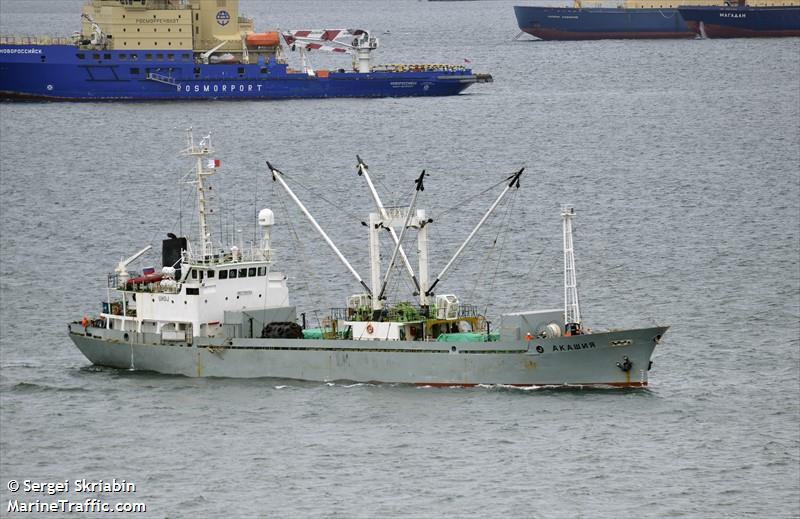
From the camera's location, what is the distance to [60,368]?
73.3m

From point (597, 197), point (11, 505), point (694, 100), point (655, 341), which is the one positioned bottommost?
point (11, 505)

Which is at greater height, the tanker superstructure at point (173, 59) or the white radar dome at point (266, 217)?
the tanker superstructure at point (173, 59)

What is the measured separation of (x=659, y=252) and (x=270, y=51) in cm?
9567

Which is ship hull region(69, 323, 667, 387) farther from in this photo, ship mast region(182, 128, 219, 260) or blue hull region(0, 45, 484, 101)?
blue hull region(0, 45, 484, 101)

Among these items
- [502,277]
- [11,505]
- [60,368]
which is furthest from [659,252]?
[11,505]

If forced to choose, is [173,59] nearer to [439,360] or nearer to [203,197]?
[203,197]

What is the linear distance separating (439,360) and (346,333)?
15.1ft

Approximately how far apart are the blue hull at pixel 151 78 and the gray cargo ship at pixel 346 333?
109m

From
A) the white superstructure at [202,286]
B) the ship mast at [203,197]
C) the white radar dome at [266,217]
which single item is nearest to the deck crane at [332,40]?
the ship mast at [203,197]

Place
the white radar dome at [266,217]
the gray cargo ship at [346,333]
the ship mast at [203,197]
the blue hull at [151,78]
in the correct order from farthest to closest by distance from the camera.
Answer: the blue hull at [151,78], the ship mast at [203,197], the white radar dome at [266,217], the gray cargo ship at [346,333]

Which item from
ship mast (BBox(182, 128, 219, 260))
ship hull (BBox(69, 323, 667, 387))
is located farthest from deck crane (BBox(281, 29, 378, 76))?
ship hull (BBox(69, 323, 667, 387))

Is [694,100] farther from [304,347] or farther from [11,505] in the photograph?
[11,505]

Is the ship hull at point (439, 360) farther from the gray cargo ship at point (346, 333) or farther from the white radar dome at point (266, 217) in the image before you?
the white radar dome at point (266, 217)

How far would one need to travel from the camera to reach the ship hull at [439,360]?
2601 inches
